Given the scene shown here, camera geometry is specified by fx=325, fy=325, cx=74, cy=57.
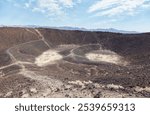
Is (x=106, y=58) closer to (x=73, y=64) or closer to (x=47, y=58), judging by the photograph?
(x=73, y=64)

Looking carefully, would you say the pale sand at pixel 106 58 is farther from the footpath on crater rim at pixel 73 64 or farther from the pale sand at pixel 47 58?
the pale sand at pixel 47 58

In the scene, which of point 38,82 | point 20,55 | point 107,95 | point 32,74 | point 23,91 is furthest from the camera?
point 20,55

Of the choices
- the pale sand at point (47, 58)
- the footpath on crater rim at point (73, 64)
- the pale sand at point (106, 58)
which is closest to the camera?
the footpath on crater rim at point (73, 64)

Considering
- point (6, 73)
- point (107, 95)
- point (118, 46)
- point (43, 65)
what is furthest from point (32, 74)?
point (118, 46)

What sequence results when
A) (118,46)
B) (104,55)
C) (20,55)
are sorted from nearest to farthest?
(20,55), (104,55), (118,46)

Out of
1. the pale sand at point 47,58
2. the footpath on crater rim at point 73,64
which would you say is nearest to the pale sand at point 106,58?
the footpath on crater rim at point 73,64

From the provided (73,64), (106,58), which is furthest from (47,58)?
(106,58)

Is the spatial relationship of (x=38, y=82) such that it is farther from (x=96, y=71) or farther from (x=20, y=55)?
(x=20, y=55)

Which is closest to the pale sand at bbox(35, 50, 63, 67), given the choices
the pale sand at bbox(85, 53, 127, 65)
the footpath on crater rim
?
the footpath on crater rim
